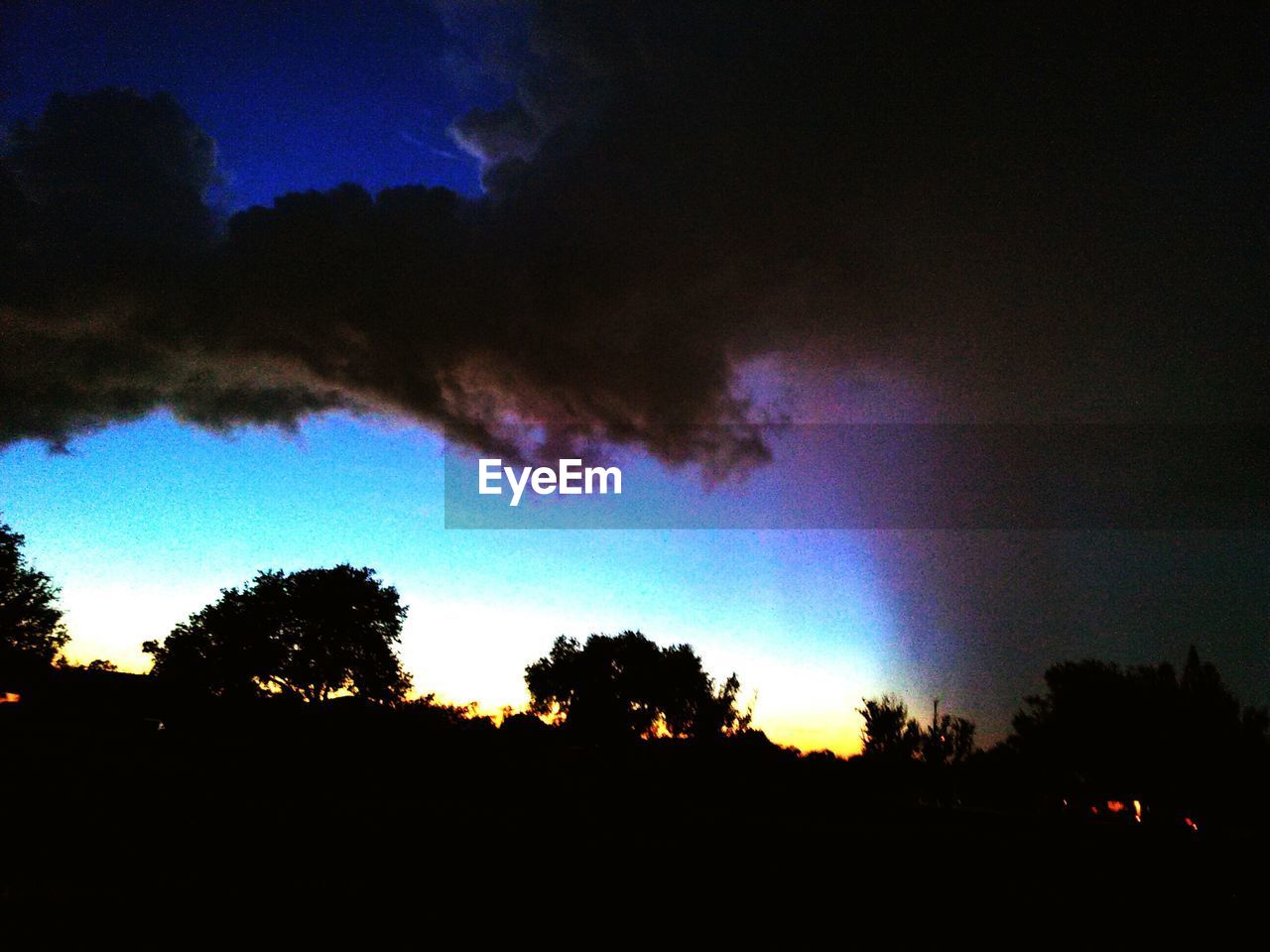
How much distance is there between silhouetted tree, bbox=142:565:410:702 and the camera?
4594 centimetres

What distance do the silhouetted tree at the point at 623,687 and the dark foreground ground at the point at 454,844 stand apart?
52.6 meters

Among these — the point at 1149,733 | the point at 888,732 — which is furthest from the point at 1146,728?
the point at 888,732

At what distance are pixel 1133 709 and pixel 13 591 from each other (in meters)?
71.2

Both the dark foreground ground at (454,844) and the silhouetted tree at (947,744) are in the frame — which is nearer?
the dark foreground ground at (454,844)

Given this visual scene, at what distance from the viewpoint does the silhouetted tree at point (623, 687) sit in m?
72.4

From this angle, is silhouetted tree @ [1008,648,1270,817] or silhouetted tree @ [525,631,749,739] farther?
silhouetted tree @ [525,631,749,739]

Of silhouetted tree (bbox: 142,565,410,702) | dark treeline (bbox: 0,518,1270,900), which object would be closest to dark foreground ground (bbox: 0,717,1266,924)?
dark treeline (bbox: 0,518,1270,900)

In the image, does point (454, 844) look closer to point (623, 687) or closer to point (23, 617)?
point (23, 617)

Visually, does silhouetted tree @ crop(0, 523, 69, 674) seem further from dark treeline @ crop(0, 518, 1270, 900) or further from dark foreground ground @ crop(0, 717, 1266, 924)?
dark foreground ground @ crop(0, 717, 1266, 924)

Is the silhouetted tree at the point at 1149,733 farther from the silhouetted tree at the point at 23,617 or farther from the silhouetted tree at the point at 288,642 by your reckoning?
the silhouetted tree at the point at 23,617

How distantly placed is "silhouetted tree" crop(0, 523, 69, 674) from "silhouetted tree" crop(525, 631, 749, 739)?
43284 millimetres

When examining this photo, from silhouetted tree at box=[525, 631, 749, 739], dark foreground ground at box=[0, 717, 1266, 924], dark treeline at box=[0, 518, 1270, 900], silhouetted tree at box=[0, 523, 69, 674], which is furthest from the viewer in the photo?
silhouetted tree at box=[525, 631, 749, 739]

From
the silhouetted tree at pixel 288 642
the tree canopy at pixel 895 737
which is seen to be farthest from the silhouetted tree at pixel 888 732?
the silhouetted tree at pixel 288 642

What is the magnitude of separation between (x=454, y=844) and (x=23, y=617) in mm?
41941
